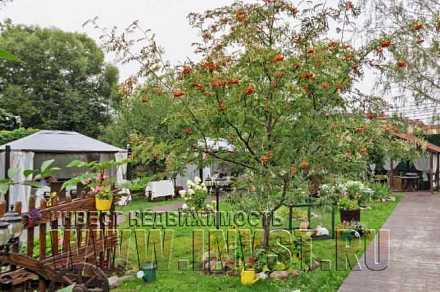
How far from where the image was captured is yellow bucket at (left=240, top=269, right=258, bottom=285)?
473 centimetres

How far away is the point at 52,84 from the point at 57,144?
10436mm

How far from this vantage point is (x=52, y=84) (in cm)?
1856

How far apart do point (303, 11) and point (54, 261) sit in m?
3.84

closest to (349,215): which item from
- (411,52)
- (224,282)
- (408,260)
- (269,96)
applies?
(408,260)

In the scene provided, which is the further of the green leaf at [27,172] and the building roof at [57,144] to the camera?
the building roof at [57,144]

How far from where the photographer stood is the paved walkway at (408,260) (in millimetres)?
4703

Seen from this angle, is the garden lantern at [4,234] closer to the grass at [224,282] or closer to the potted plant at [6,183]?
the potted plant at [6,183]

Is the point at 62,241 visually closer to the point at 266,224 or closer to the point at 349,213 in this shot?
the point at 266,224

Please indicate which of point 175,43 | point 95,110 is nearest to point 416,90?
point 175,43

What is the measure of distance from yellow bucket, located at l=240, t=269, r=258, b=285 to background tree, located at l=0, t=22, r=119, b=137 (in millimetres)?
14842

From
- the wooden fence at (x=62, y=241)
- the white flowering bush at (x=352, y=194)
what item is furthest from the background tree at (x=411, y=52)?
the wooden fence at (x=62, y=241)

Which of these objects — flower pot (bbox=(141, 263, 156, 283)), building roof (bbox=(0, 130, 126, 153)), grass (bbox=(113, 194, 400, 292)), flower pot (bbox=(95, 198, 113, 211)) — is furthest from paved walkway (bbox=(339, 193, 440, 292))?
building roof (bbox=(0, 130, 126, 153))

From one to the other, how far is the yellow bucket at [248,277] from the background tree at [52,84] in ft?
48.7

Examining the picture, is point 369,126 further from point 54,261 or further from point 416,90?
point 54,261
